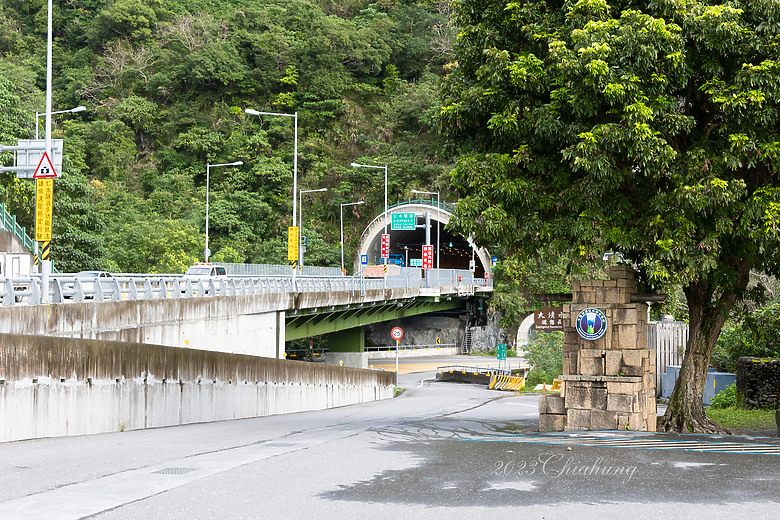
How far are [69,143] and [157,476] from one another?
7070 centimetres

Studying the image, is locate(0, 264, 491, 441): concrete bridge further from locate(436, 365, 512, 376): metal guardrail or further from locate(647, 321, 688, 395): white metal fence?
locate(436, 365, 512, 376): metal guardrail

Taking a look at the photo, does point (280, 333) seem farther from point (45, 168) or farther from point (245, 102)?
point (245, 102)

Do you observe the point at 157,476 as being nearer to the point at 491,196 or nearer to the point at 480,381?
the point at 491,196

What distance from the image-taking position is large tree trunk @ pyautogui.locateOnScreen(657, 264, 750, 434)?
1581 centimetres

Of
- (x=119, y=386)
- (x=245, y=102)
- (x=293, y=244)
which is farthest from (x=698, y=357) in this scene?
(x=245, y=102)

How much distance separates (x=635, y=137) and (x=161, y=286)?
1780 cm

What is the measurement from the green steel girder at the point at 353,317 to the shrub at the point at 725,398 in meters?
23.0

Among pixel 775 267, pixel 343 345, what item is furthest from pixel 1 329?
pixel 343 345

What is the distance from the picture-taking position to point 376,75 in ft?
323

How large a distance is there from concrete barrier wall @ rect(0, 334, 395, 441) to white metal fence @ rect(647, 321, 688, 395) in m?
12.6

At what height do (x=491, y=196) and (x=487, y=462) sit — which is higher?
(x=491, y=196)

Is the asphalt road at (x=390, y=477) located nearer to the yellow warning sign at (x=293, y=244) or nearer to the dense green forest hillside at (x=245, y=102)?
the yellow warning sign at (x=293, y=244)

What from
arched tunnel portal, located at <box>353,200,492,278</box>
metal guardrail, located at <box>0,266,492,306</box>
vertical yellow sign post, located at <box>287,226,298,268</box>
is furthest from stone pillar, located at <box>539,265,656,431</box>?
arched tunnel portal, located at <box>353,200,492,278</box>

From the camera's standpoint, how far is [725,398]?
23578 mm
